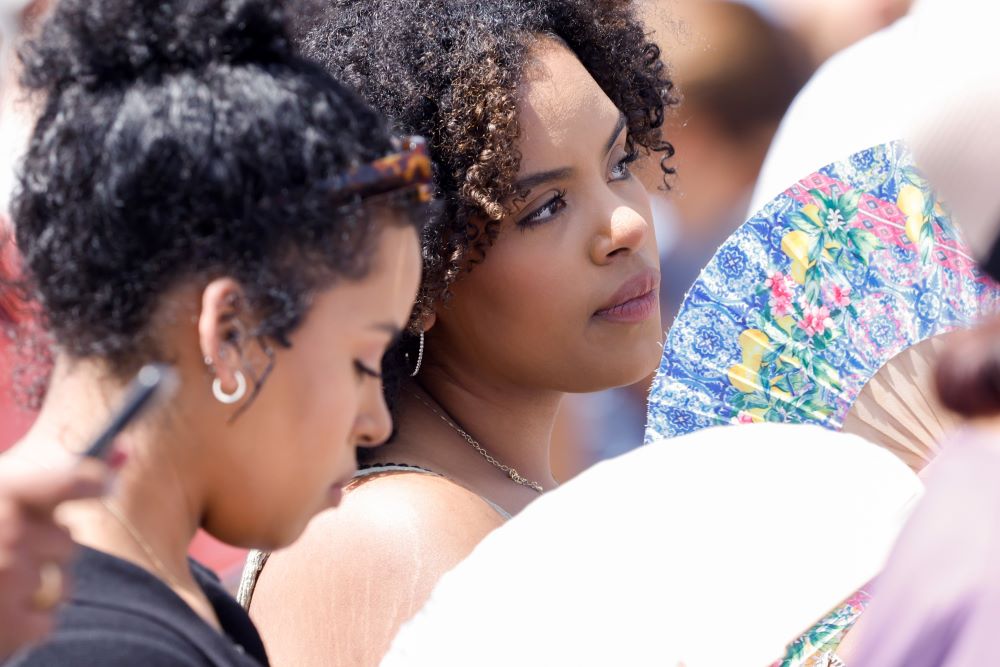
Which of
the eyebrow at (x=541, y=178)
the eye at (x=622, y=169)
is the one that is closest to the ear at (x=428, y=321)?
the eyebrow at (x=541, y=178)

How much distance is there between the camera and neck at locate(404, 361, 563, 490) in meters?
2.08

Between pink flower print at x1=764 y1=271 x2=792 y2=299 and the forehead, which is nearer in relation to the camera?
the forehead

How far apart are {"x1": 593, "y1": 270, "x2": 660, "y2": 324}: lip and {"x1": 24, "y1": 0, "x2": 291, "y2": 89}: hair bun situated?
93cm

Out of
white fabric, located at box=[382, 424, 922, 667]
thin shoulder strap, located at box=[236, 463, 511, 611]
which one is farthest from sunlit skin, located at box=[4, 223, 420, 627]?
thin shoulder strap, located at box=[236, 463, 511, 611]

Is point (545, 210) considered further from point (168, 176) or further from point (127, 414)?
point (127, 414)

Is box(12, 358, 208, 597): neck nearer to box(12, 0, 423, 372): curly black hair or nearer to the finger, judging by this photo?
box(12, 0, 423, 372): curly black hair

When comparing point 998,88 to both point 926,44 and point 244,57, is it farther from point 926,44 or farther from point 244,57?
point 244,57

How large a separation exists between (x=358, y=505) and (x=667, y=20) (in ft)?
4.63

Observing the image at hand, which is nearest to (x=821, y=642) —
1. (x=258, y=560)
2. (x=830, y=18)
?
(x=258, y=560)

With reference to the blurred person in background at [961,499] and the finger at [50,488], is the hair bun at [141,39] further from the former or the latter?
the blurred person in background at [961,499]

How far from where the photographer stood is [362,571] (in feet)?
5.58

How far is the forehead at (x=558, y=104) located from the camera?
1996 millimetres

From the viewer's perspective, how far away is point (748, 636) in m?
1.27

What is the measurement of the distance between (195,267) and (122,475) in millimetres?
195
